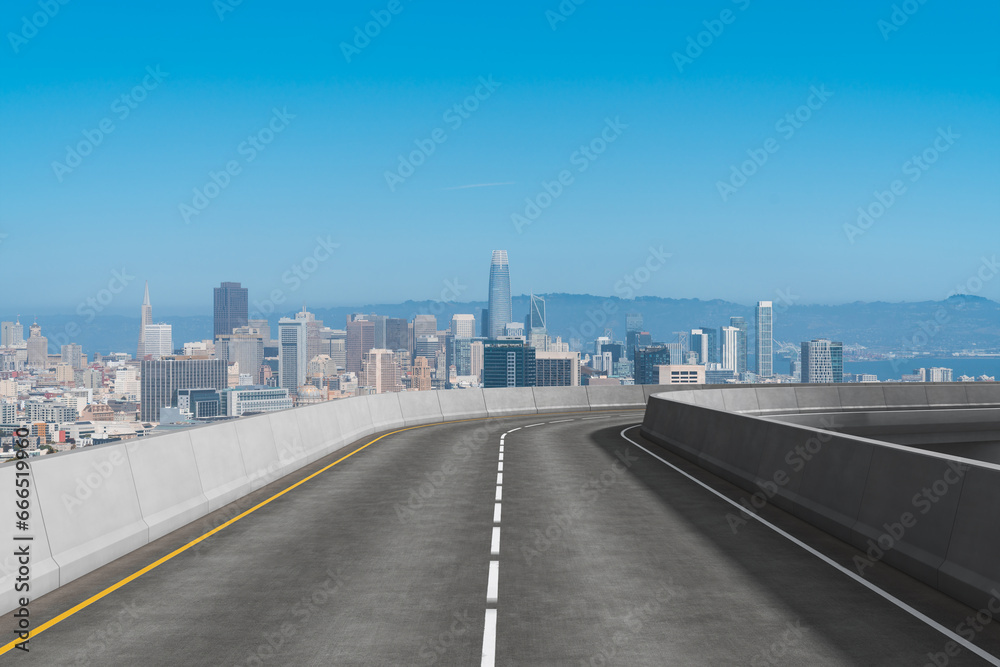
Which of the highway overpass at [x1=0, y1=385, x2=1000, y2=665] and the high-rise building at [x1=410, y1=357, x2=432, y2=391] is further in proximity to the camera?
the high-rise building at [x1=410, y1=357, x2=432, y2=391]

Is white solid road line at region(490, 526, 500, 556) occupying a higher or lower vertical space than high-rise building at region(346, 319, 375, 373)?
lower

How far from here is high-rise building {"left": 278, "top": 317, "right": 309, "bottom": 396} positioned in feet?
543

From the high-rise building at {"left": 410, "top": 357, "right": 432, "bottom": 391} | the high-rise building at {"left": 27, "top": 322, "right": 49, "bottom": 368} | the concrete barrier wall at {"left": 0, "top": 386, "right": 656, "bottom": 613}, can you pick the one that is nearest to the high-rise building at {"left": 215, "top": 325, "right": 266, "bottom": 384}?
the high-rise building at {"left": 27, "top": 322, "right": 49, "bottom": 368}

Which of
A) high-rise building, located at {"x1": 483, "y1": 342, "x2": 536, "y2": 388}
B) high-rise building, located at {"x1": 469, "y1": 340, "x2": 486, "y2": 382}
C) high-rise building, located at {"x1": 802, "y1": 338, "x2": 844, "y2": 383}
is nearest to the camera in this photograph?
high-rise building, located at {"x1": 483, "y1": 342, "x2": 536, "y2": 388}

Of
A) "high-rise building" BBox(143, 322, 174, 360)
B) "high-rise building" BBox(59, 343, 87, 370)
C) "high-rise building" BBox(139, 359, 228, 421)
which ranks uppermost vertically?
"high-rise building" BBox(143, 322, 174, 360)

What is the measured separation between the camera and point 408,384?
103 metres

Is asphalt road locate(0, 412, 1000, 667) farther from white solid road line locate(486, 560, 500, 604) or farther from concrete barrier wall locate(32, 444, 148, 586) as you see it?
concrete barrier wall locate(32, 444, 148, 586)

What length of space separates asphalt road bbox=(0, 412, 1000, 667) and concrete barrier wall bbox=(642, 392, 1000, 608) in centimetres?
28

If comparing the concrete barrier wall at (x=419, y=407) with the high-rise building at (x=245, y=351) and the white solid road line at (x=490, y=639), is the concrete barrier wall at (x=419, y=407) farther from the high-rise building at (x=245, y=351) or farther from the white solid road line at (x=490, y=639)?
the high-rise building at (x=245, y=351)

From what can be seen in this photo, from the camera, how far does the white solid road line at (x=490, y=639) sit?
592cm

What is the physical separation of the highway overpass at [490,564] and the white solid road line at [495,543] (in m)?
0.06

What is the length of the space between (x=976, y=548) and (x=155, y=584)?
770 cm

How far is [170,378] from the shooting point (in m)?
115

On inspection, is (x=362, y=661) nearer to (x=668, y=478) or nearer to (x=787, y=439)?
(x=787, y=439)
